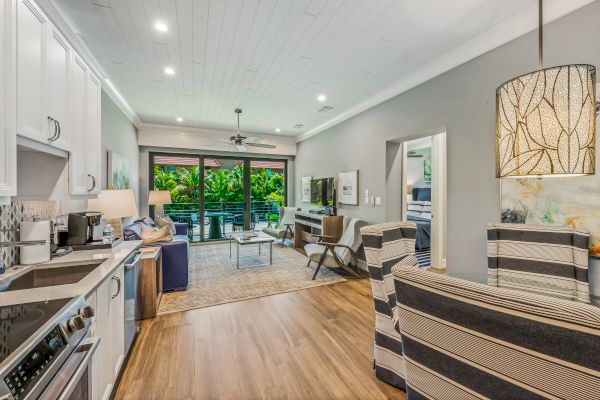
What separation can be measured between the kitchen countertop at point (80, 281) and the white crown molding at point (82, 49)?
1.63 metres

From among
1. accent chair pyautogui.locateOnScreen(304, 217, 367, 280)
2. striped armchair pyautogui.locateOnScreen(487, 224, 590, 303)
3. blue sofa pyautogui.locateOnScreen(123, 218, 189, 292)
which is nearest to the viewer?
striped armchair pyautogui.locateOnScreen(487, 224, 590, 303)

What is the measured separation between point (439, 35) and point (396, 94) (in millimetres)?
1206

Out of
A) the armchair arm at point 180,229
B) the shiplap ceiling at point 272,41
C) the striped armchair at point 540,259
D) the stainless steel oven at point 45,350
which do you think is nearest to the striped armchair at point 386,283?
the striped armchair at point 540,259

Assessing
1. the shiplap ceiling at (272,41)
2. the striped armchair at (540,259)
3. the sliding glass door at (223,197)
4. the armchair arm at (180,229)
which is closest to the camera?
the striped armchair at (540,259)

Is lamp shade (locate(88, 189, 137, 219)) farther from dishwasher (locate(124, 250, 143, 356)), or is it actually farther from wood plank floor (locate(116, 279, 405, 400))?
wood plank floor (locate(116, 279, 405, 400))

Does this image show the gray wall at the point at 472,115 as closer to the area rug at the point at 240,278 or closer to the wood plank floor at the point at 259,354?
the wood plank floor at the point at 259,354

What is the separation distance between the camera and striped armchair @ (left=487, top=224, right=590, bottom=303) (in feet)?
5.52

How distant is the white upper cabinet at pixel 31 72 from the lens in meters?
1.31

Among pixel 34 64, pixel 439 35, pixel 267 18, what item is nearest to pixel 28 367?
pixel 34 64

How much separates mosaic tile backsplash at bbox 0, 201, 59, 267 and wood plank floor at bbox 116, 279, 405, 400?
1.13m

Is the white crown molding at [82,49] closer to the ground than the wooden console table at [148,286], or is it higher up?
higher up

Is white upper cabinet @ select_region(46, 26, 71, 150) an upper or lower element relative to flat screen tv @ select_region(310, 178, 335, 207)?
upper

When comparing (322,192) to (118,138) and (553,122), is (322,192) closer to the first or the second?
(118,138)

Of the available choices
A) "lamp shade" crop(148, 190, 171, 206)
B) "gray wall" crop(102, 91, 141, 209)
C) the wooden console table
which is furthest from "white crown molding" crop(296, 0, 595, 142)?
"lamp shade" crop(148, 190, 171, 206)
